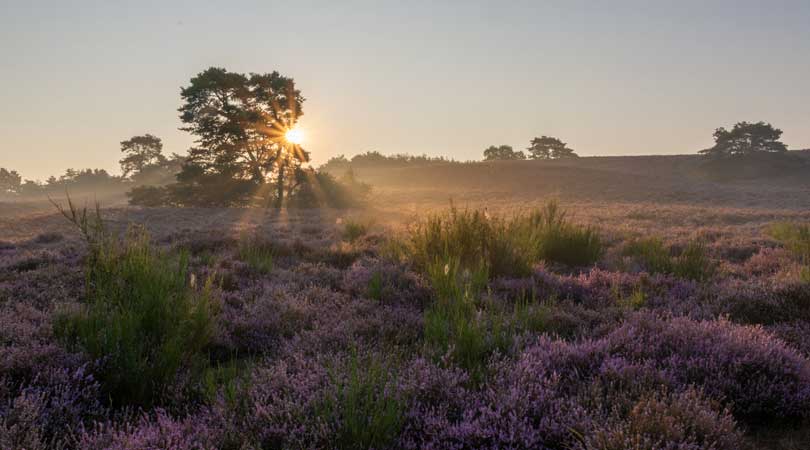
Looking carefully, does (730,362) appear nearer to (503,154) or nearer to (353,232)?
(353,232)

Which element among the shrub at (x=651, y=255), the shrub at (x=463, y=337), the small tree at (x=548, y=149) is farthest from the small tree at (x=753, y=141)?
the shrub at (x=463, y=337)

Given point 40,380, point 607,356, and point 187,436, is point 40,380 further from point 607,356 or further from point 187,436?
point 607,356

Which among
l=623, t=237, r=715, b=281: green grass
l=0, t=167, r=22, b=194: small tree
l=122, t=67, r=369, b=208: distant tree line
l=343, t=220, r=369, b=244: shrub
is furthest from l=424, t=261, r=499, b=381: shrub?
l=0, t=167, r=22, b=194: small tree

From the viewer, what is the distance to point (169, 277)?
14.2 ft

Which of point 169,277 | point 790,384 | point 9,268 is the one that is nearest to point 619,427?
point 790,384

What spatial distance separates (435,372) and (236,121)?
98.8 feet

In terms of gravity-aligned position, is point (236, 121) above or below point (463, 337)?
above

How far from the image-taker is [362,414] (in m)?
2.75

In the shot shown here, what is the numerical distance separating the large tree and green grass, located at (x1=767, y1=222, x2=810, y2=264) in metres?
26.0

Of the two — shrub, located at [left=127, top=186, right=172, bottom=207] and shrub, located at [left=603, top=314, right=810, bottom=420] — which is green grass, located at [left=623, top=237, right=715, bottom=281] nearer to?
shrub, located at [left=603, top=314, right=810, bottom=420]

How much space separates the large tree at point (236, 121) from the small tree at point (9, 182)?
8703 cm

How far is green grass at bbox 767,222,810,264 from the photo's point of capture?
8.39m

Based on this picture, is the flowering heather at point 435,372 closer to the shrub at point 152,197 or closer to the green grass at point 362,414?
the green grass at point 362,414

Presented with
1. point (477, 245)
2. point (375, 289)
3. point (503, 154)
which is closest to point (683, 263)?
point (477, 245)
